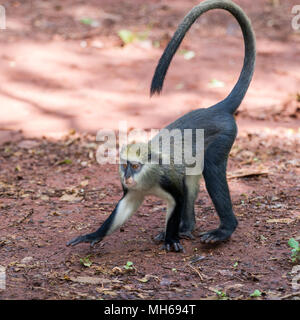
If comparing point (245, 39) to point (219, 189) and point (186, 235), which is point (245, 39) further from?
point (186, 235)

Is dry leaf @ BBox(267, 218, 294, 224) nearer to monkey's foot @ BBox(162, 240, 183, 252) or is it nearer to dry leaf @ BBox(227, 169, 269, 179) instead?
monkey's foot @ BBox(162, 240, 183, 252)

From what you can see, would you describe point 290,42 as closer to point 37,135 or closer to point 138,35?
point 138,35

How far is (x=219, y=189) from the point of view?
5195mm

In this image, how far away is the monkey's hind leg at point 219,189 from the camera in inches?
204

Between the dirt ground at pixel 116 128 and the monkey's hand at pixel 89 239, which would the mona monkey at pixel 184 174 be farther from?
the dirt ground at pixel 116 128

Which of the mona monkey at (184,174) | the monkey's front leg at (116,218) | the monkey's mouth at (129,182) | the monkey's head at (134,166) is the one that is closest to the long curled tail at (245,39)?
the mona monkey at (184,174)

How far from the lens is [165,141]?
5277 millimetres

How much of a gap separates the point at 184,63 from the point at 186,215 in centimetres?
638

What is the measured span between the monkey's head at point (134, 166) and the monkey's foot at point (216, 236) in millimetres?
839

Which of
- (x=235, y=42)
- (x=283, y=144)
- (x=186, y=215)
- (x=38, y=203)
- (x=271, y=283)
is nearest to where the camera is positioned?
(x=271, y=283)

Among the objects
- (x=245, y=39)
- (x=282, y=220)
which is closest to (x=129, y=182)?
(x=282, y=220)

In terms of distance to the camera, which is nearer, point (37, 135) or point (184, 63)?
point (37, 135)

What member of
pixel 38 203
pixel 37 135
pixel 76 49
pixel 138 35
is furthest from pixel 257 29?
pixel 38 203

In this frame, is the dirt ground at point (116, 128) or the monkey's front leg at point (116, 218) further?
the monkey's front leg at point (116, 218)
